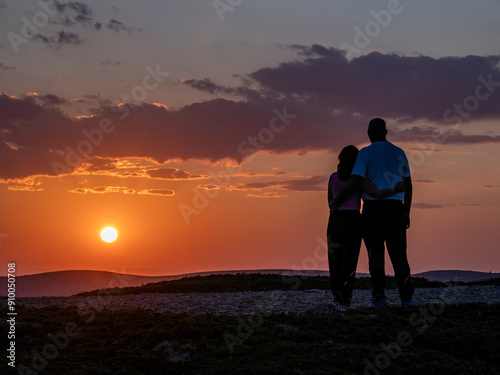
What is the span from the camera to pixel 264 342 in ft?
28.7

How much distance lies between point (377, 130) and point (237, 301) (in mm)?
5975

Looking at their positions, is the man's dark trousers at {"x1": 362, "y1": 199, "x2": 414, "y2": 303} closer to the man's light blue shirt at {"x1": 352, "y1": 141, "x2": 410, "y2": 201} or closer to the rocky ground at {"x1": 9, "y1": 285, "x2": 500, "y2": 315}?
the man's light blue shirt at {"x1": 352, "y1": 141, "x2": 410, "y2": 201}

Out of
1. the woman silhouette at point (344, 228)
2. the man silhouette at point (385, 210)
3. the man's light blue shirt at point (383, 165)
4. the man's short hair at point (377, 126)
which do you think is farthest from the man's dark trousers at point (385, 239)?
the man's short hair at point (377, 126)

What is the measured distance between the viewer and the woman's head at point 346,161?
1193 centimetres

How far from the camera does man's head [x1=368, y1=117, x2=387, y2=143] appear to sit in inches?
466

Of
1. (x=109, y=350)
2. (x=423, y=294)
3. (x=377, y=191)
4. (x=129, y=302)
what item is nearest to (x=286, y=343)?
(x=109, y=350)

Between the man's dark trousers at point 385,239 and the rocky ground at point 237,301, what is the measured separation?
163 cm

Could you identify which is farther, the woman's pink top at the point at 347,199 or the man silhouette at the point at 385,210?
the woman's pink top at the point at 347,199

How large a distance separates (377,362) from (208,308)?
6297mm

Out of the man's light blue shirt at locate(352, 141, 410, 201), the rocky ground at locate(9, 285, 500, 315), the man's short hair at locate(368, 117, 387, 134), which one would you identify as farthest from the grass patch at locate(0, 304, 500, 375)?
the man's short hair at locate(368, 117, 387, 134)

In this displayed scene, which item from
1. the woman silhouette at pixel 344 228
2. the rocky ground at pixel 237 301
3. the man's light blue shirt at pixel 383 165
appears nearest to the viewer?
the man's light blue shirt at pixel 383 165

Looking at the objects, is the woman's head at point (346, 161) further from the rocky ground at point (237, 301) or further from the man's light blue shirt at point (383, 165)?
the rocky ground at point (237, 301)

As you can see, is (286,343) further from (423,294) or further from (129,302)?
(423,294)

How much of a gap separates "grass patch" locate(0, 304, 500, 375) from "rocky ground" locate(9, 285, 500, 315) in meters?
2.31
